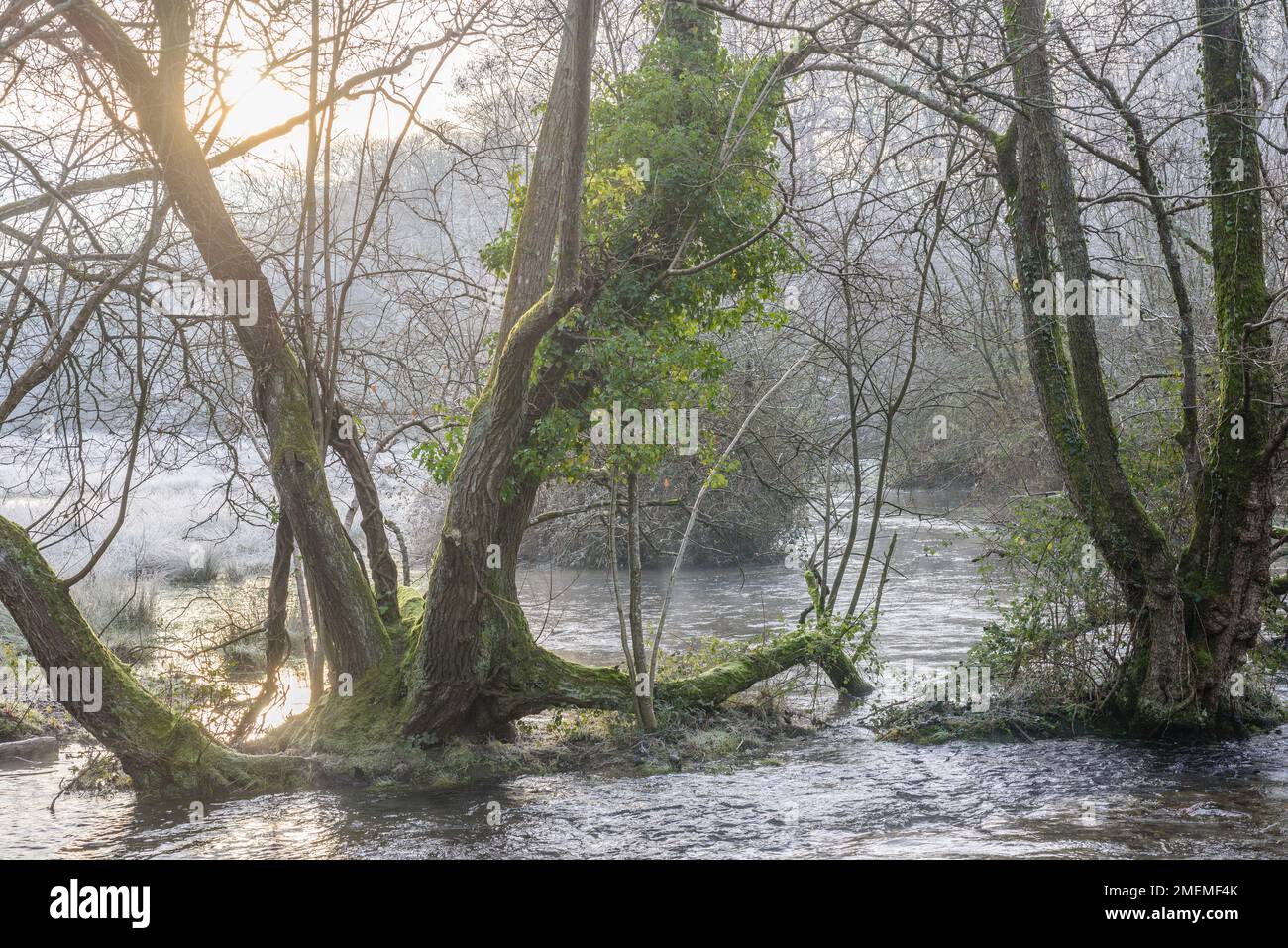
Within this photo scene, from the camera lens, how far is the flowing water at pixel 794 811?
7227 millimetres

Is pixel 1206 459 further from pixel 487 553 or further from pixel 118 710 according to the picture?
pixel 118 710

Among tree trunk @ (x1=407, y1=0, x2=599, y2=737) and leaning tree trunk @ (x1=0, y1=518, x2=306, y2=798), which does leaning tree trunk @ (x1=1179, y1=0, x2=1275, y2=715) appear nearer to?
tree trunk @ (x1=407, y1=0, x2=599, y2=737)

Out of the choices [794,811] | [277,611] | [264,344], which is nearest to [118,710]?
[277,611]

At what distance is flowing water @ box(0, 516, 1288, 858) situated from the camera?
7.23 m

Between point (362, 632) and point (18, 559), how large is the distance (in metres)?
3.01

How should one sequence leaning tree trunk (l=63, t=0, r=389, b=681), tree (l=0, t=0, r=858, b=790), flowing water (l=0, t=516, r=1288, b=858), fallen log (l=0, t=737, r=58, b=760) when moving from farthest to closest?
fallen log (l=0, t=737, r=58, b=760) → tree (l=0, t=0, r=858, b=790) → leaning tree trunk (l=63, t=0, r=389, b=681) → flowing water (l=0, t=516, r=1288, b=858)

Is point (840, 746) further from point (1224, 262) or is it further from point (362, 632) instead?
point (1224, 262)

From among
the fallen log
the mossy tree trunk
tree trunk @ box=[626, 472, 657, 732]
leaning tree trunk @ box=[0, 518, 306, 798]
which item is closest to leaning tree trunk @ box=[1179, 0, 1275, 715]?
the mossy tree trunk

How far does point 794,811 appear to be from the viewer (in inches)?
318

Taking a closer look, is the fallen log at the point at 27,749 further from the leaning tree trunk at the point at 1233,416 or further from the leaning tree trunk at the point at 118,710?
the leaning tree trunk at the point at 1233,416

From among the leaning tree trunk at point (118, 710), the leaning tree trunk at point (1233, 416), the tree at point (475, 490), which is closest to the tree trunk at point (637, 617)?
the tree at point (475, 490)

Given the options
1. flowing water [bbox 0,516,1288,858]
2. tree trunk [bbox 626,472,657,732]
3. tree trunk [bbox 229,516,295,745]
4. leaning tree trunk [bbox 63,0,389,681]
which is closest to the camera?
flowing water [bbox 0,516,1288,858]

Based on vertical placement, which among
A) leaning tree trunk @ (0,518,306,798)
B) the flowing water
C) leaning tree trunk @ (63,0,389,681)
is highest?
leaning tree trunk @ (63,0,389,681)
